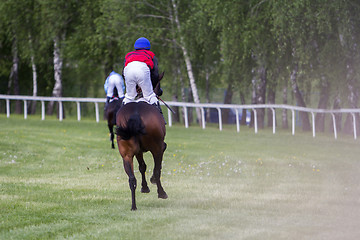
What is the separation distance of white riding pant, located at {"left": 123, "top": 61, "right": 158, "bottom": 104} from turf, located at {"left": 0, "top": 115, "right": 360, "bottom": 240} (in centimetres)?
151

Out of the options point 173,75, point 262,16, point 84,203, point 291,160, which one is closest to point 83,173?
point 84,203

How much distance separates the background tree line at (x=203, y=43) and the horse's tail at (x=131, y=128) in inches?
606

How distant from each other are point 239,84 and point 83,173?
64.5ft

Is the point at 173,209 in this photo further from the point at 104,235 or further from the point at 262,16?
the point at 262,16

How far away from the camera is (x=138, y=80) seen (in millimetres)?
9438

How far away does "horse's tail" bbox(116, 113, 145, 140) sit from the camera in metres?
9.16

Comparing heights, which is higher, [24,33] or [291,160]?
[24,33]

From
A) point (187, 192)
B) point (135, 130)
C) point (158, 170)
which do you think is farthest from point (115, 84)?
point (135, 130)

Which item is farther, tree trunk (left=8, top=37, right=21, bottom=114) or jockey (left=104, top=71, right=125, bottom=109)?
tree trunk (left=8, top=37, right=21, bottom=114)

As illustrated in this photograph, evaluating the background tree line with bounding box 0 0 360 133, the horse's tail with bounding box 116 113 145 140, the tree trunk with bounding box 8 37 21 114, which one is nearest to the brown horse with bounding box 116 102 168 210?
the horse's tail with bounding box 116 113 145 140

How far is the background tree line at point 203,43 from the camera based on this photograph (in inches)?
1011

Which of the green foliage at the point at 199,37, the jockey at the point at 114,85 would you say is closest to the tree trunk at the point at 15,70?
the green foliage at the point at 199,37

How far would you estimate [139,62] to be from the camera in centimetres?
941

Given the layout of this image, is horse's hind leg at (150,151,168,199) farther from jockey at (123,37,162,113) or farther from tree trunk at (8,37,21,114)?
tree trunk at (8,37,21,114)
